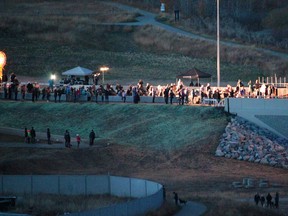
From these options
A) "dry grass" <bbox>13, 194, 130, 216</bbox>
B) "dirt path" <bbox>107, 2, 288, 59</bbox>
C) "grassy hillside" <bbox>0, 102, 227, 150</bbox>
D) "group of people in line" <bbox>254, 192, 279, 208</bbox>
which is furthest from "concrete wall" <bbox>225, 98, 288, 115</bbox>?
"dirt path" <bbox>107, 2, 288, 59</bbox>

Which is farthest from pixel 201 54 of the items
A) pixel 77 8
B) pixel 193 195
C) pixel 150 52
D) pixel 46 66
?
pixel 193 195

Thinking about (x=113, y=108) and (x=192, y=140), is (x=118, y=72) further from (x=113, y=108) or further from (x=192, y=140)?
(x=192, y=140)

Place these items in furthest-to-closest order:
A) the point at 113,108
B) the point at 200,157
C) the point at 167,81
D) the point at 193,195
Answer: the point at 167,81 < the point at 113,108 < the point at 200,157 < the point at 193,195

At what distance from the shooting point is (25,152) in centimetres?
7100

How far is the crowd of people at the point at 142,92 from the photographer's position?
77.1 metres

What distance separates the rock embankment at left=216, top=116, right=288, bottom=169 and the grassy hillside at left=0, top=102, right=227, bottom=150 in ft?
2.73

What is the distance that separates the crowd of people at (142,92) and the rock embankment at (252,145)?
12.0ft

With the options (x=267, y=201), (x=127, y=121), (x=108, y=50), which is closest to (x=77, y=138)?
(x=127, y=121)

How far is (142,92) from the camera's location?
269 feet

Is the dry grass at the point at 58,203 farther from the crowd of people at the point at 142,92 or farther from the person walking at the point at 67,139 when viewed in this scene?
the crowd of people at the point at 142,92

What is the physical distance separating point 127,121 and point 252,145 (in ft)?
29.0

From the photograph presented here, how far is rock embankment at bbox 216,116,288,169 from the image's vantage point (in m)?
69.0

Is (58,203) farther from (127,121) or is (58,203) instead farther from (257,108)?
(127,121)

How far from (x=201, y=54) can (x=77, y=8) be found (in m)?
26.9
